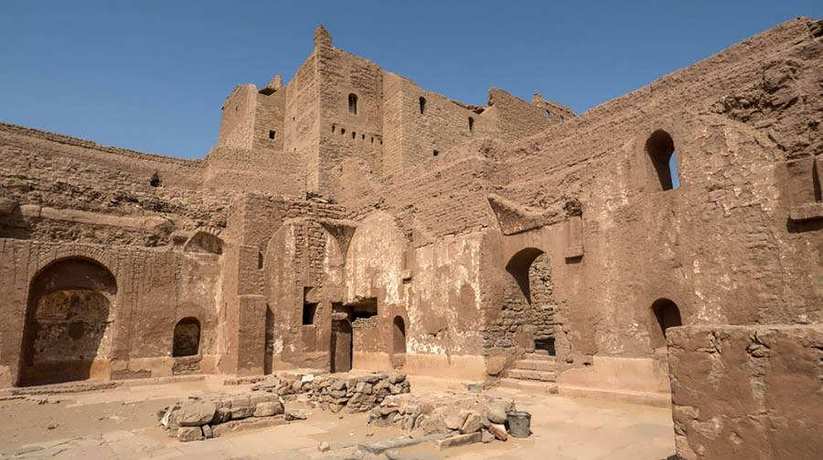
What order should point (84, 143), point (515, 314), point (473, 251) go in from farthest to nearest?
point (84, 143)
point (473, 251)
point (515, 314)

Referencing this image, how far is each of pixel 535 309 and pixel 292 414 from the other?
364 inches

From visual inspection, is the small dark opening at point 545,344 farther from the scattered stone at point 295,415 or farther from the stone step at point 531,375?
the scattered stone at point 295,415

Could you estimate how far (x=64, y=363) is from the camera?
45.2 ft

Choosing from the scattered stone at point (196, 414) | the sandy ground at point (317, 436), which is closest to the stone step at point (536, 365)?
the sandy ground at point (317, 436)

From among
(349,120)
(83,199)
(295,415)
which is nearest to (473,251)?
(295,415)

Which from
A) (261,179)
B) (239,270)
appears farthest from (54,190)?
(261,179)

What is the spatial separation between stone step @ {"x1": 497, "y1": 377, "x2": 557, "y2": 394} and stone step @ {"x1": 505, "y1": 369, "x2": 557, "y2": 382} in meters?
0.13

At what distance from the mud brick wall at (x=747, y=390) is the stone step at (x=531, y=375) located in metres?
6.64

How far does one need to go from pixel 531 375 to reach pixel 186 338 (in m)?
10.8

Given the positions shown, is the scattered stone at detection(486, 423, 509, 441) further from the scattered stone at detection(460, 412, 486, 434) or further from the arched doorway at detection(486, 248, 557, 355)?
the arched doorway at detection(486, 248, 557, 355)

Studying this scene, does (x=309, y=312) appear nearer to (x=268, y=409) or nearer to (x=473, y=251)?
(x=473, y=251)

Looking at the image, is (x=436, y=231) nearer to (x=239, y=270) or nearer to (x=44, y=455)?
(x=239, y=270)

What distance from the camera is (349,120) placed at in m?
25.0

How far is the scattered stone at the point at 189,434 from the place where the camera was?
23.8ft
